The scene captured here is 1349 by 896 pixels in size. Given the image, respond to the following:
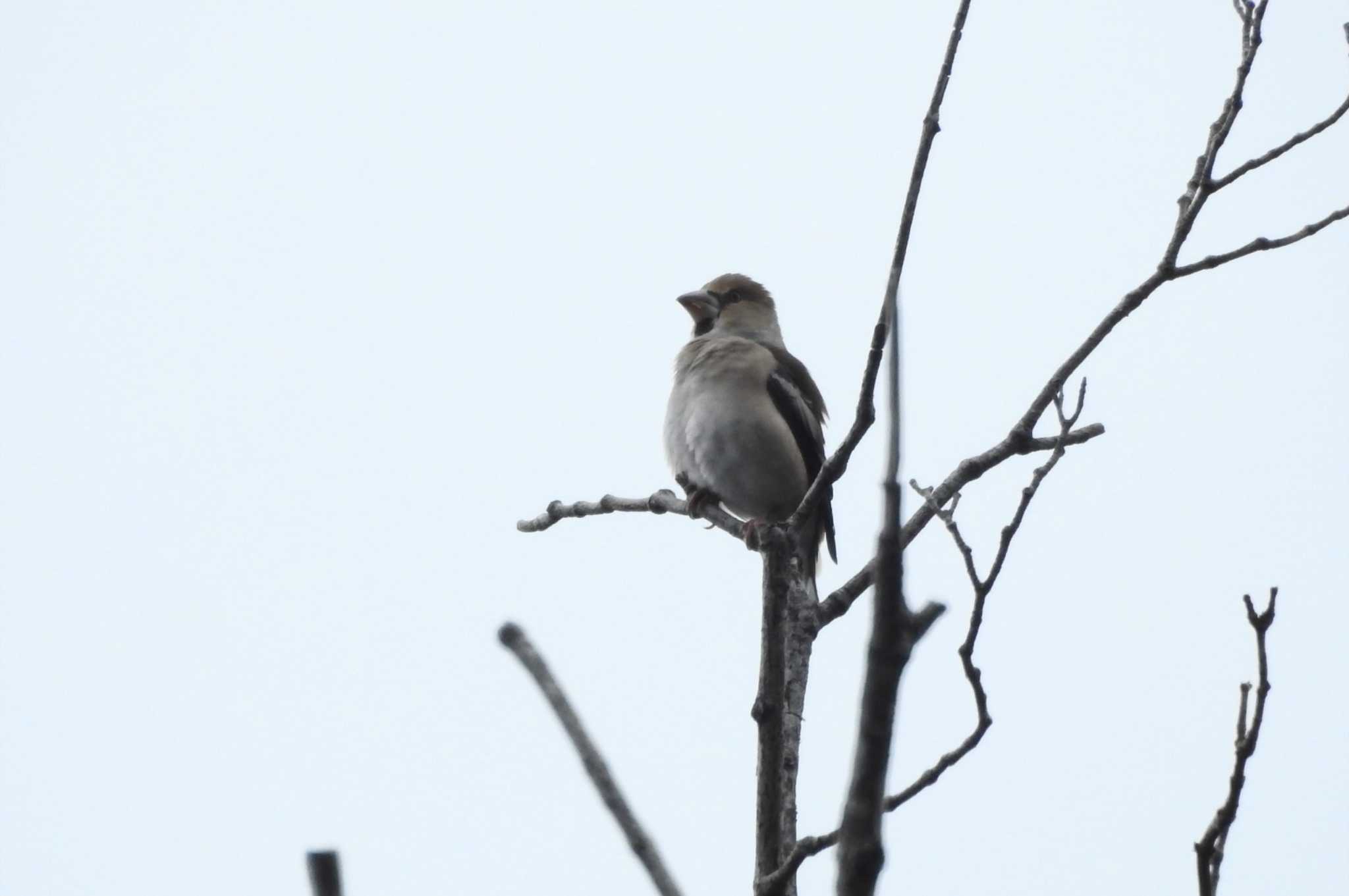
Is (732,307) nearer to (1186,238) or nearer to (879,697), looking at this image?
(1186,238)

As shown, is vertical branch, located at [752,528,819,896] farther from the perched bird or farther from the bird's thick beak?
the bird's thick beak

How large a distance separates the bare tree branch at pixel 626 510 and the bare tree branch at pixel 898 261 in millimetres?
1968

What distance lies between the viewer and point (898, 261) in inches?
103

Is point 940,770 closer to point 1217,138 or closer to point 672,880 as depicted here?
point 672,880

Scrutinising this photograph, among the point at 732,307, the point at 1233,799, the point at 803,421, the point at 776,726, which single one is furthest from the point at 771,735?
the point at 732,307

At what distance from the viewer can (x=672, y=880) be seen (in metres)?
1.73

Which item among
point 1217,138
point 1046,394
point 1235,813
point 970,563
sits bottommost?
point 1235,813

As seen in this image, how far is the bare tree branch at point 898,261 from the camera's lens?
2.71m

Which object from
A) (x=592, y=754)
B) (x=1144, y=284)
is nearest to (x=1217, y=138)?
(x=1144, y=284)

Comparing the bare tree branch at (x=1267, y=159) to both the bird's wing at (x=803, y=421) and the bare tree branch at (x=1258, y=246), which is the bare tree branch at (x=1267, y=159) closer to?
the bare tree branch at (x=1258, y=246)

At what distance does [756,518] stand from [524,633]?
5.49m

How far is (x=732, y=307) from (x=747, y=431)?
6.64 feet

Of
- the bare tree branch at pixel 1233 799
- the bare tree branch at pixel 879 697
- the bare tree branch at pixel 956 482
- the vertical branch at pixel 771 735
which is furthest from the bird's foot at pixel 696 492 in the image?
the bare tree branch at pixel 879 697

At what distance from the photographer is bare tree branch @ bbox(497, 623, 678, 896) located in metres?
1.72
